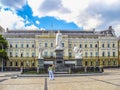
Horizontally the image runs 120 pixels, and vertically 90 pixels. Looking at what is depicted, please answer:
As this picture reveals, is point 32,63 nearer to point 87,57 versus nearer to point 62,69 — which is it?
point 87,57

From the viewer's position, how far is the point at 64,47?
101 m

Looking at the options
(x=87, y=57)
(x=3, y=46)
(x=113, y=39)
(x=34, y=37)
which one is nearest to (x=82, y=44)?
(x=87, y=57)

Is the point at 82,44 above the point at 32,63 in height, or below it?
above

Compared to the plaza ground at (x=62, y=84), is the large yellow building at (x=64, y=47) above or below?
above

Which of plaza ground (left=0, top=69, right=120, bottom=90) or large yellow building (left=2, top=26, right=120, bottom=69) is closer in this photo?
plaza ground (left=0, top=69, right=120, bottom=90)

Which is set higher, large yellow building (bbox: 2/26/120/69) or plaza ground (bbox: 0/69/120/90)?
large yellow building (bbox: 2/26/120/69)

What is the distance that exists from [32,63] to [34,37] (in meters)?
10.3

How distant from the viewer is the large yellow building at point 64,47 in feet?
329

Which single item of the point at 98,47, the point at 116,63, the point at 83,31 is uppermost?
the point at 83,31

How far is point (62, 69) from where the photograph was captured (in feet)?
144

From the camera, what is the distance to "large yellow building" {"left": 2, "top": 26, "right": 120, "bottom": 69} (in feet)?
329

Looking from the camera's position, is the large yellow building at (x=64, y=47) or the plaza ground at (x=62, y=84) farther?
the large yellow building at (x=64, y=47)

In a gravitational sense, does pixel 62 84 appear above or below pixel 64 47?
below

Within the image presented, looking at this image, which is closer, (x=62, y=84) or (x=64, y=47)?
(x=62, y=84)
